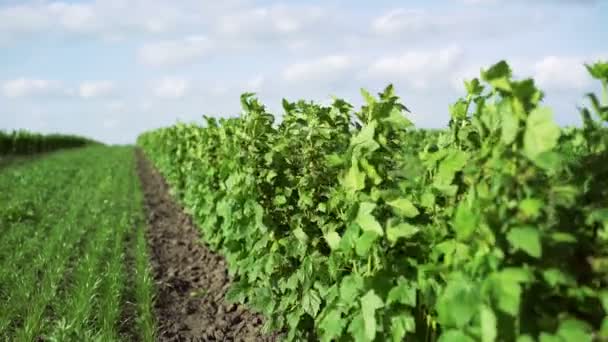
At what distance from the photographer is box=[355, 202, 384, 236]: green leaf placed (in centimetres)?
338

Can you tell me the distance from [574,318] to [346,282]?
134cm

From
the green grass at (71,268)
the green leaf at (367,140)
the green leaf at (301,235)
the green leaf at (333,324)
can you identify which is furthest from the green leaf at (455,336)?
the green grass at (71,268)

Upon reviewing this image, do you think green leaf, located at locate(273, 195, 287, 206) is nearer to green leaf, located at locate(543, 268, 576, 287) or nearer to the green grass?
the green grass

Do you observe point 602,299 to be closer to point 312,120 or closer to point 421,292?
point 421,292

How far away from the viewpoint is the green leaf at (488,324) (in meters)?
2.63

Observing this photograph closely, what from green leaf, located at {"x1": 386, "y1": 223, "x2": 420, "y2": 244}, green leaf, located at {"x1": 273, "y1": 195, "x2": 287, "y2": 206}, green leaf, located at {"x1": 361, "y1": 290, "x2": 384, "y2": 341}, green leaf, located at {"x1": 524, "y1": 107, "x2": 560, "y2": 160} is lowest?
green leaf, located at {"x1": 361, "y1": 290, "x2": 384, "y2": 341}

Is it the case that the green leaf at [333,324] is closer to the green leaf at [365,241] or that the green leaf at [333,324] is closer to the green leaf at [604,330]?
the green leaf at [365,241]

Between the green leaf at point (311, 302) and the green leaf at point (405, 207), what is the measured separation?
4.95 ft

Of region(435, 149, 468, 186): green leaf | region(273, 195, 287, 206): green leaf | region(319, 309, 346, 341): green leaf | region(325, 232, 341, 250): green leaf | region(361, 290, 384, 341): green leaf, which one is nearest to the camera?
region(435, 149, 468, 186): green leaf

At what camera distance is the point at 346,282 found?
378cm

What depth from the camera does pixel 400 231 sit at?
11.0 ft

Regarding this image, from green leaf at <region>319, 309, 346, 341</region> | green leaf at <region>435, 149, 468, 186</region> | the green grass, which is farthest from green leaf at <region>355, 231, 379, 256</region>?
the green grass

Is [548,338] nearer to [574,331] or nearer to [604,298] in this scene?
[574,331]

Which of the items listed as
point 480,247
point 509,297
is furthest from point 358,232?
point 509,297
